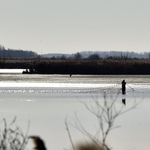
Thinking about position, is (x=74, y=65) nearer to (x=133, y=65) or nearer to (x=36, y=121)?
(x=133, y=65)

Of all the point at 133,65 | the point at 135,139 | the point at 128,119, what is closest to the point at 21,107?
the point at 128,119

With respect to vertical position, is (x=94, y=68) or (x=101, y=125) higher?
(x=101, y=125)

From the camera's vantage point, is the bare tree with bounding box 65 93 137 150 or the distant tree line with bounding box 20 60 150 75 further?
the distant tree line with bounding box 20 60 150 75

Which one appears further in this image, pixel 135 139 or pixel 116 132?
pixel 116 132

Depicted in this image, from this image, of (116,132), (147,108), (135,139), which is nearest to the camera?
(135,139)

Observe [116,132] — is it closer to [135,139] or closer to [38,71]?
[135,139]

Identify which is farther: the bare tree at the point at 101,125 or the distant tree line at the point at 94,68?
the distant tree line at the point at 94,68

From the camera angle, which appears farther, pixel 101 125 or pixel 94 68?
pixel 94 68

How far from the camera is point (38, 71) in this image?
73625mm

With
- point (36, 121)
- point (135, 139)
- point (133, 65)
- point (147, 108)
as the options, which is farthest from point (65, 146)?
point (133, 65)

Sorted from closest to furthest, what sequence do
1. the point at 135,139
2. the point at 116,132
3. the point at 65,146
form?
the point at 65,146
the point at 135,139
the point at 116,132

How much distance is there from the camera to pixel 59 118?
785 inches

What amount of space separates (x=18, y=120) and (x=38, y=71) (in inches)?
2159

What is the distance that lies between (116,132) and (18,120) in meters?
4.34
